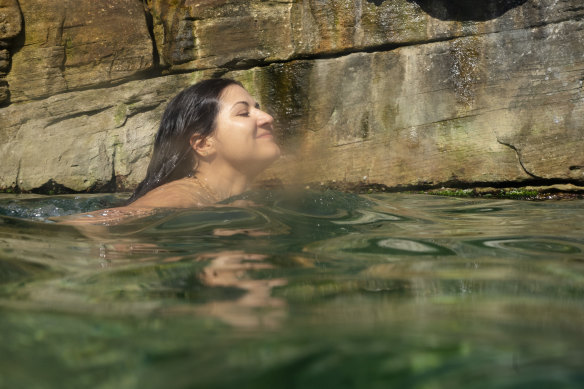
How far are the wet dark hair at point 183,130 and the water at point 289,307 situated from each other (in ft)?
4.93

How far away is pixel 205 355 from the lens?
34.4 inches

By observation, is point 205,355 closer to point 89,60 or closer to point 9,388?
point 9,388

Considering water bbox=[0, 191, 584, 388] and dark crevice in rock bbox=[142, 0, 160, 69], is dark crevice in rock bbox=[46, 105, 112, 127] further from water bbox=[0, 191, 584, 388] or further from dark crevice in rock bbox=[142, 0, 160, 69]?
water bbox=[0, 191, 584, 388]

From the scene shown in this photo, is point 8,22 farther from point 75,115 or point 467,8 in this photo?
point 467,8

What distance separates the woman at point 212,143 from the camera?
4055 millimetres

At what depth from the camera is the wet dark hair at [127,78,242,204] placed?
4.16m

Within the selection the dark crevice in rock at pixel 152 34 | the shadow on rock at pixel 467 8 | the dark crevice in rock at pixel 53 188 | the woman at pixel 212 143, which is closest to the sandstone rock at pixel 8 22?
the dark crevice in rock at pixel 152 34

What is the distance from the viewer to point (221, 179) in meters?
4.22

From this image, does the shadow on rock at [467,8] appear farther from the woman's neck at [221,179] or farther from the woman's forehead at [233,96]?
the woman's neck at [221,179]

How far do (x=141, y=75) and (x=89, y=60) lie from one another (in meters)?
0.61

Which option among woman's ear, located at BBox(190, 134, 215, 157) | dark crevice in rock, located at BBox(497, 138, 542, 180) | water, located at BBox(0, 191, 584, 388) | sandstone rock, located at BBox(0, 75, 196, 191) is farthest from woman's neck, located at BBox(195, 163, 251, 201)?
dark crevice in rock, located at BBox(497, 138, 542, 180)

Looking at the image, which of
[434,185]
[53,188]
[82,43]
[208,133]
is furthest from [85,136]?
[434,185]

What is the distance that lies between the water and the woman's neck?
1.46 meters

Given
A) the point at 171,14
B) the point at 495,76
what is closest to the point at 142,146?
the point at 171,14
